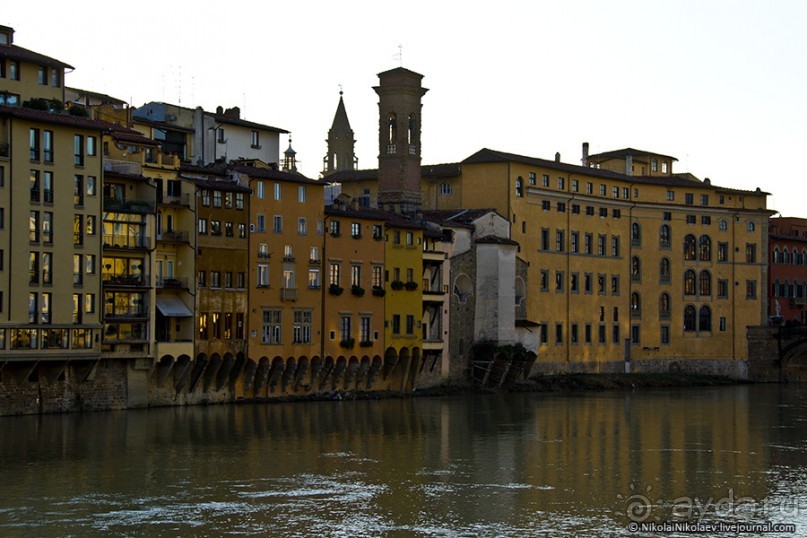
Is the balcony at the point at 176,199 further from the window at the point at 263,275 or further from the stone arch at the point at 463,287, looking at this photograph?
the stone arch at the point at 463,287

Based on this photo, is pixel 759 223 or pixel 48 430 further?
pixel 759 223

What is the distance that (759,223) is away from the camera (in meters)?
107

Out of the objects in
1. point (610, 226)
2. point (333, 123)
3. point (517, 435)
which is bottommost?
point (517, 435)

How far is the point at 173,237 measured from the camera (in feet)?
209

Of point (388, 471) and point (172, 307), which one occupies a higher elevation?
point (172, 307)

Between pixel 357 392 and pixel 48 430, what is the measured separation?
2276 cm

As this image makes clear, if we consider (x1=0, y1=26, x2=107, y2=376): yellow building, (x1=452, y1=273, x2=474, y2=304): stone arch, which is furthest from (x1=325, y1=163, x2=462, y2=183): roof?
(x1=0, y1=26, x2=107, y2=376): yellow building

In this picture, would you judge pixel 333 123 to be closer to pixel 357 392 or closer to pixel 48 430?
pixel 357 392

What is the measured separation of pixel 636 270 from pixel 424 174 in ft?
57.1

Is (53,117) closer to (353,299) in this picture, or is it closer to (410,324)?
(353,299)

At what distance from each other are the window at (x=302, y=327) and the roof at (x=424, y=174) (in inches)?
947

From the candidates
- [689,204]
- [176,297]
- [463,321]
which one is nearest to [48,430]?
[176,297]

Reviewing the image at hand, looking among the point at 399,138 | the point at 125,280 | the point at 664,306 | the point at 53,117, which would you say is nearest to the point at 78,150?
the point at 53,117

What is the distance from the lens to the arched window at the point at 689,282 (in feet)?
339
